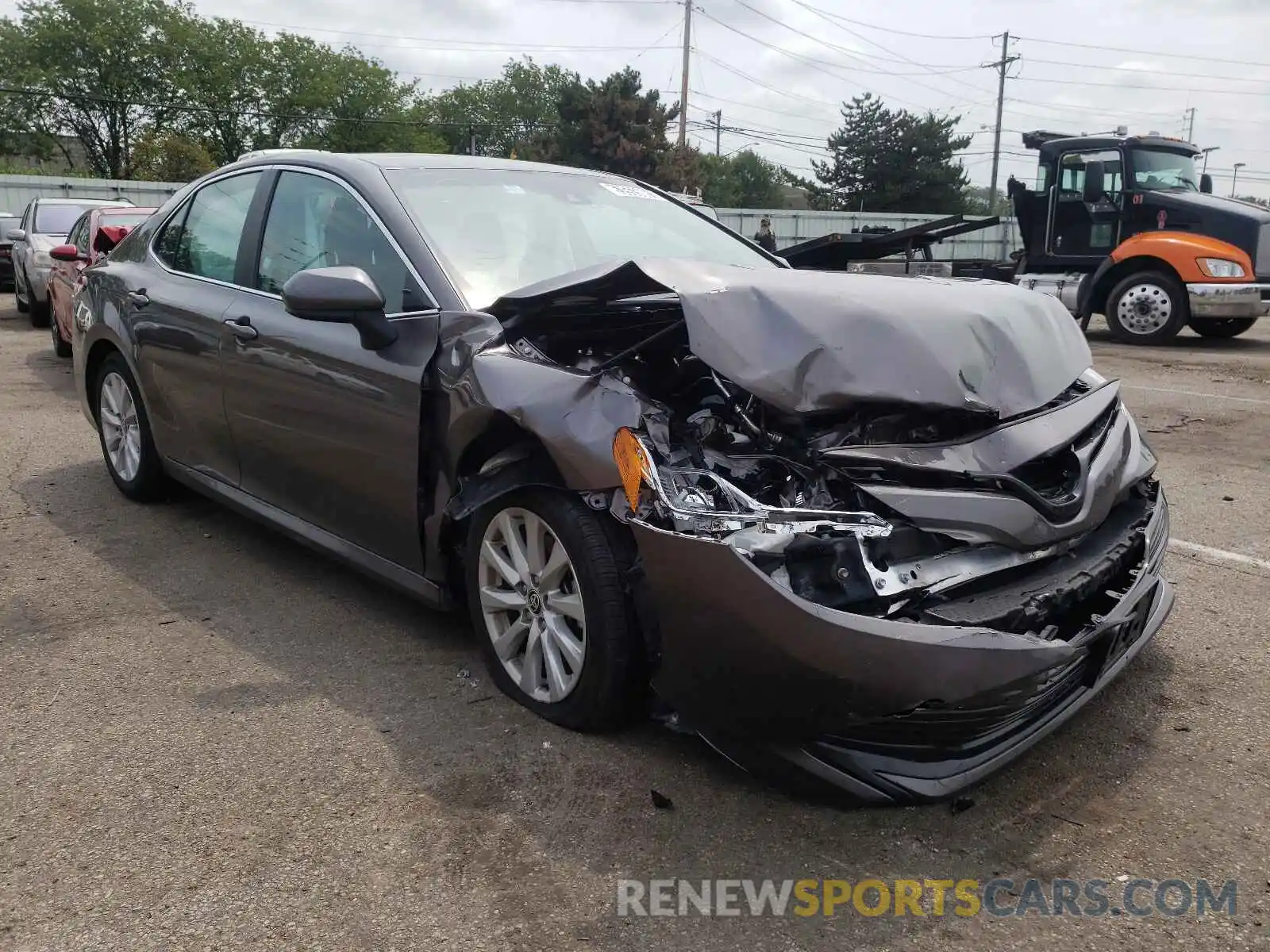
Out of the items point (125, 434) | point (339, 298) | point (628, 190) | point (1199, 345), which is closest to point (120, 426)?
→ point (125, 434)

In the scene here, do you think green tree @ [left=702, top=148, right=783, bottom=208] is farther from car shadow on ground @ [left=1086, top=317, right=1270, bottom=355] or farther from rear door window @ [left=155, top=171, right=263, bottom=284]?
rear door window @ [left=155, top=171, right=263, bottom=284]

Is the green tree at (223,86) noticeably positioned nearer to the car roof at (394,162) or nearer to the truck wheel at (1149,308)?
the truck wheel at (1149,308)

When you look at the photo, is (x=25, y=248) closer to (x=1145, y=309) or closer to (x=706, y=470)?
(x=706, y=470)

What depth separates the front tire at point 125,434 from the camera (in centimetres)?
504

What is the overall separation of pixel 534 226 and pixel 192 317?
159 cm

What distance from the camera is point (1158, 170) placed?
13.6 metres

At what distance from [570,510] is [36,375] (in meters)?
8.93

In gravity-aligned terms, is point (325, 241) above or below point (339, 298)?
above

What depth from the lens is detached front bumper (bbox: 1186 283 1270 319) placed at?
491 inches

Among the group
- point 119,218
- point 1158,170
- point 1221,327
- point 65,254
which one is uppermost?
point 1158,170

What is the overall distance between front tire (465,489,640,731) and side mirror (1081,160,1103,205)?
1298cm

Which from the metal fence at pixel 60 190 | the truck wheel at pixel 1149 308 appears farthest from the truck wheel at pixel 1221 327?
the metal fence at pixel 60 190

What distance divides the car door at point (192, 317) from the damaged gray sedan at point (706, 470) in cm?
26

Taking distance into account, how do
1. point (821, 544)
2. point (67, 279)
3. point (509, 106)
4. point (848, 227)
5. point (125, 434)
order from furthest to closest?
1. point (509, 106)
2. point (848, 227)
3. point (67, 279)
4. point (125, 434)
5. point (821, 544)
